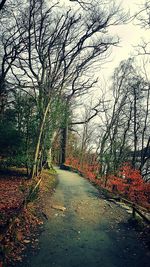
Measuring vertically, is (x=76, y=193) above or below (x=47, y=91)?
below

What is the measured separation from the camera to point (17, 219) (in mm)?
8023

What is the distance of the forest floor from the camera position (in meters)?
6.36

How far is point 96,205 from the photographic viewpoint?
43.8 ft

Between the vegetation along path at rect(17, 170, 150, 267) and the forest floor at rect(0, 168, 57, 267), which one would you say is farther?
the vegetation along path at rect(17, 170, 150, 267)

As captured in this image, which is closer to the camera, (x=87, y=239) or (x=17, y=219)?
(x=17, y=219)

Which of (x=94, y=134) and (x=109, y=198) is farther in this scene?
(x=94, y=134)

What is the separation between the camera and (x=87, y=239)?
8.37m

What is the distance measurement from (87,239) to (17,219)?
252 centimetres

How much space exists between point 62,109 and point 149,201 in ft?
29.9

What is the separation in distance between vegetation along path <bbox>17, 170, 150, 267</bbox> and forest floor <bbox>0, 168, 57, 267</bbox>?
15.2 inches

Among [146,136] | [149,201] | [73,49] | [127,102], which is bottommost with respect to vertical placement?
[149,201]

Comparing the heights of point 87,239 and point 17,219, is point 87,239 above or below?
below

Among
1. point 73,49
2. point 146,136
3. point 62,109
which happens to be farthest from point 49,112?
point 146,136

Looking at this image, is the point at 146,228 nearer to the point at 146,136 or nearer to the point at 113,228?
the point at 113,228
